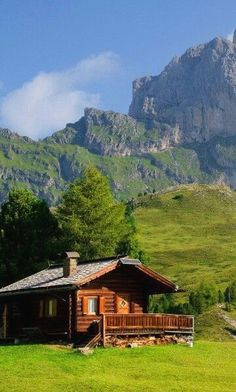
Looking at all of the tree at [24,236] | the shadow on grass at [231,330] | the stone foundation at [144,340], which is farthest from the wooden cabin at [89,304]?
the shadow on grass at [231,330]

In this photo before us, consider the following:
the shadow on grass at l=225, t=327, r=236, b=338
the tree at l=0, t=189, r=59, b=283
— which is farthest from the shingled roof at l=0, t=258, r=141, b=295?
the shadow on grass at l=225, t=327, r=236, b=338

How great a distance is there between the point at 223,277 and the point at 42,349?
85.2 m

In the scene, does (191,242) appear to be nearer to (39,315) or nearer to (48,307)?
(39,315)

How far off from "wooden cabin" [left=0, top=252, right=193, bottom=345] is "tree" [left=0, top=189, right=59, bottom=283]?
52.1 feet

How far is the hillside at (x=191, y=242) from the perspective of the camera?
12862cm

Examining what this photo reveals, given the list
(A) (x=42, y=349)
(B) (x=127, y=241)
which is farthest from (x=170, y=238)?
(A) (x=42, y=349)

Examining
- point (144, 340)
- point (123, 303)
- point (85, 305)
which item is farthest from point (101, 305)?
point (144, 340)

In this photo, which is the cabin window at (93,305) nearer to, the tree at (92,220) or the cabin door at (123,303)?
the cabin door at (123,303)

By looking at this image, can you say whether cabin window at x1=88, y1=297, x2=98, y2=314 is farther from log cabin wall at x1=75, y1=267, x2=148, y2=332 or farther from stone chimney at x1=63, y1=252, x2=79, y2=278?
stone chimney at x1=63, y1=252, x2=79, y2=278

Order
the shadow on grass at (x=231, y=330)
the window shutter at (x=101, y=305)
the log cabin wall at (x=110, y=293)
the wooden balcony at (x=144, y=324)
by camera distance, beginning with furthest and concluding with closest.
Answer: the shadow on grass at (x=231, y=330) → the window shutter at (x=101, y=305) → the log cabin wall at (x=110, y=293) → the wooden balcony at (x=144, y=324)

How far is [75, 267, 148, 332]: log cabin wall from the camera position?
45156 mm

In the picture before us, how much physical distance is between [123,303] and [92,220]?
963 inches

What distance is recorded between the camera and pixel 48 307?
47.9m

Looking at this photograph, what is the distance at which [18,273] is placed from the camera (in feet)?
221
